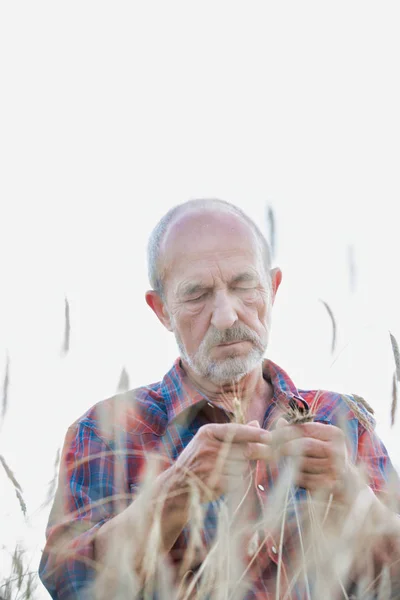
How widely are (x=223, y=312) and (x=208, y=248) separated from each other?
0.25 metres

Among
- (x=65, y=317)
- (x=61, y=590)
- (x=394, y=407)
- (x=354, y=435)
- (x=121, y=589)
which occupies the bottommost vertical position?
(x=61, y=590)

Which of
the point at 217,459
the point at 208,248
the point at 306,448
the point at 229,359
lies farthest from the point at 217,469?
the point at 208,248

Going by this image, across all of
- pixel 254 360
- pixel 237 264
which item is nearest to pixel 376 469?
pixel 254 360

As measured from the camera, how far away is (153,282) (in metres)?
2.73

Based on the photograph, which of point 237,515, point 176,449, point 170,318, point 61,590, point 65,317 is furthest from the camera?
point 170,318

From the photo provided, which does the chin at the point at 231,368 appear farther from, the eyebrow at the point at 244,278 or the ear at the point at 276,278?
the ear at the point at 276,278

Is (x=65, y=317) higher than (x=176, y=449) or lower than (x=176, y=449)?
higher

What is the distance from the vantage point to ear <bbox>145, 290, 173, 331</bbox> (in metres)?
2.69

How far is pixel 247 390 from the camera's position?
8.01ft

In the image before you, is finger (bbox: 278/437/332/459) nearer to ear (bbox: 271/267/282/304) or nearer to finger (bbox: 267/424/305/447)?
finger (bbox: 267/424/305/447)

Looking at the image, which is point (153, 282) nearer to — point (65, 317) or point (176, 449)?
point (176, 449)

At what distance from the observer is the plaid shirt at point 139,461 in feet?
6.18

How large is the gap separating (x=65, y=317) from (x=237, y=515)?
2.20ft

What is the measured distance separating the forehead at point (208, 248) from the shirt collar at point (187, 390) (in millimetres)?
308
